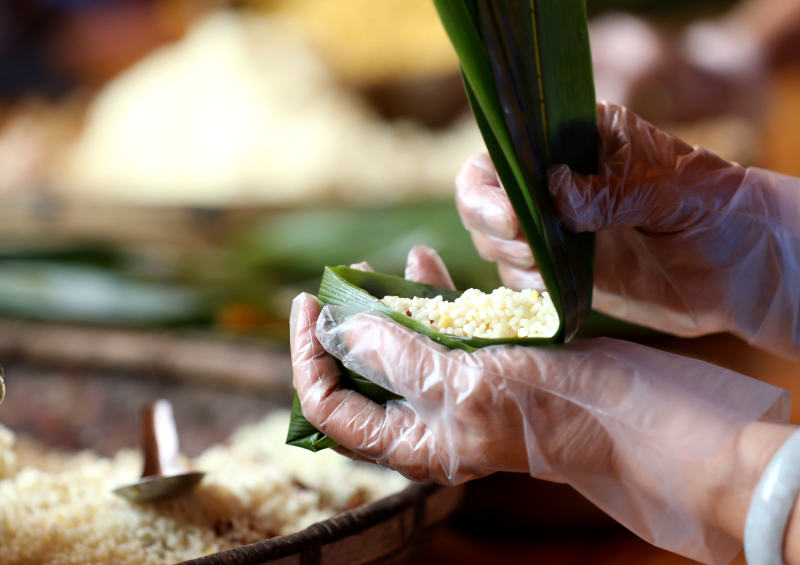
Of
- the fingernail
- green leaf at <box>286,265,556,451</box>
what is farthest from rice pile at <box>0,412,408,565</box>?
the fingernail

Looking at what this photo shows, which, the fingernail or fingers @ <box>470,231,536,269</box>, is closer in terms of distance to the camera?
the fingernail

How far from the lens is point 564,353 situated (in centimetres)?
66

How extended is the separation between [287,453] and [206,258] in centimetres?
101

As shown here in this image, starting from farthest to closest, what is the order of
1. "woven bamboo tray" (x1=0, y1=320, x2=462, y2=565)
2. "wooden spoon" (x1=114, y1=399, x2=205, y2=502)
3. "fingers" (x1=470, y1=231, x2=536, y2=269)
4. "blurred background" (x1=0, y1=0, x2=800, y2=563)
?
1. "blurred background" (x1=0, y1=0, x2=800, y2=563)
2. "woven bamboo tray" (x1=0, y1=320, x2=462, y2=565)
3. "fingers" (x1=470, y1=231, x2=536, y2=269)
4. "wooden spoon" (x1=114, y1=399, x2=205, y2=502)

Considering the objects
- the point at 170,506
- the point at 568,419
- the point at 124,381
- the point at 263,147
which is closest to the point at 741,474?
the point at 568,419

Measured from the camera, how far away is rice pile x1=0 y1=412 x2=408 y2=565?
28.5 inches

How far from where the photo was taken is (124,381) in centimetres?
135

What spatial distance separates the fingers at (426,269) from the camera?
88 cm

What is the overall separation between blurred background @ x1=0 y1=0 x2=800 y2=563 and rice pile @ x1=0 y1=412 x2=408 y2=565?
0.86ft

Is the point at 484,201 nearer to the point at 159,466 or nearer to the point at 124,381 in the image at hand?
the point at 159,466

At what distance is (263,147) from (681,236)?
1514 millimetres

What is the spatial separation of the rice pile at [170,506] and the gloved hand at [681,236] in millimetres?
349

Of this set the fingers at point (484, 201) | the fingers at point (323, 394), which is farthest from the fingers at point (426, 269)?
the fingers at point (323, 394)

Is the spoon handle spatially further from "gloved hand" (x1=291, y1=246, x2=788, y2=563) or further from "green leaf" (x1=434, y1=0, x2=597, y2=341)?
"green leaf" (x1=434, y1=0, x2=597, y2=341)
